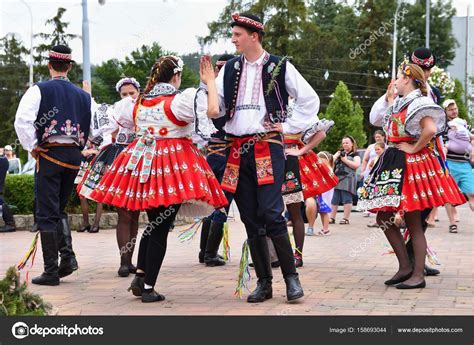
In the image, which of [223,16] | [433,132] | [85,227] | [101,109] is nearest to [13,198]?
[85,227]

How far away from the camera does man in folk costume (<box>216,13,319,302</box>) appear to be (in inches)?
235

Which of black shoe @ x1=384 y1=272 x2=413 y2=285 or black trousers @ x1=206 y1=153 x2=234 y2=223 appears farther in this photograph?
black trousers @ x1=206 y1=153 x2=234 y2=223

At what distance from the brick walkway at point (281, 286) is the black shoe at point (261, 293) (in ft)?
0.20

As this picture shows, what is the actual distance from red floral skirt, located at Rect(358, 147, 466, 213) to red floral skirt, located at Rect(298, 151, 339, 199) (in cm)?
130

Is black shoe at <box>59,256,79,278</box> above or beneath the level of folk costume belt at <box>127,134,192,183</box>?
beneath

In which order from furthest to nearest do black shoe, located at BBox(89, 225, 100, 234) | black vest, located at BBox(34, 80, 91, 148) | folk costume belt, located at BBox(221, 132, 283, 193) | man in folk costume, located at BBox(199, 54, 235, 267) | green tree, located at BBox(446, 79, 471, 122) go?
green tree, located at BBox(446, 79, 471, 122), black shoe, located at BBox(89, 225, 100, 234), man in folk costume, located at BBox(199, 54, 235, 267), black vest, located at BBox(34, 80, 91, 148), folk costume belt, located at BBox(221, 132, 283, 193)

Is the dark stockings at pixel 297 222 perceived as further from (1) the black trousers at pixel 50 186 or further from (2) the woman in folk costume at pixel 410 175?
(1) the black trousers at pixel 50 186

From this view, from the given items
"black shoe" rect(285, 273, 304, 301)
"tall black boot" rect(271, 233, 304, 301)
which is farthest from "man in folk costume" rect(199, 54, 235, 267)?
"black shoe" rect(285, 273, 304, 301)

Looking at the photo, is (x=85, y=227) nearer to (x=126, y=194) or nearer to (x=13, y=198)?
(x=13, y=198)

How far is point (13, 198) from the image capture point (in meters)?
13.8

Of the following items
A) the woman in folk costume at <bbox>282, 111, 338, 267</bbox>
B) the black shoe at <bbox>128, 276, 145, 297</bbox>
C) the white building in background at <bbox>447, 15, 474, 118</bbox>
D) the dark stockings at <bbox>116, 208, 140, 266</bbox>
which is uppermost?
the white building in background at <bbox>447, 15, 474, 118</bbox>

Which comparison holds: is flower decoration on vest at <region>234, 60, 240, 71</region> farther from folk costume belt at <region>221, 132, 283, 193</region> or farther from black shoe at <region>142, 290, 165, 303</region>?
black shoe at <region>142, 290, 165, 303</region>

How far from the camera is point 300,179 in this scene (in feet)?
25.8
